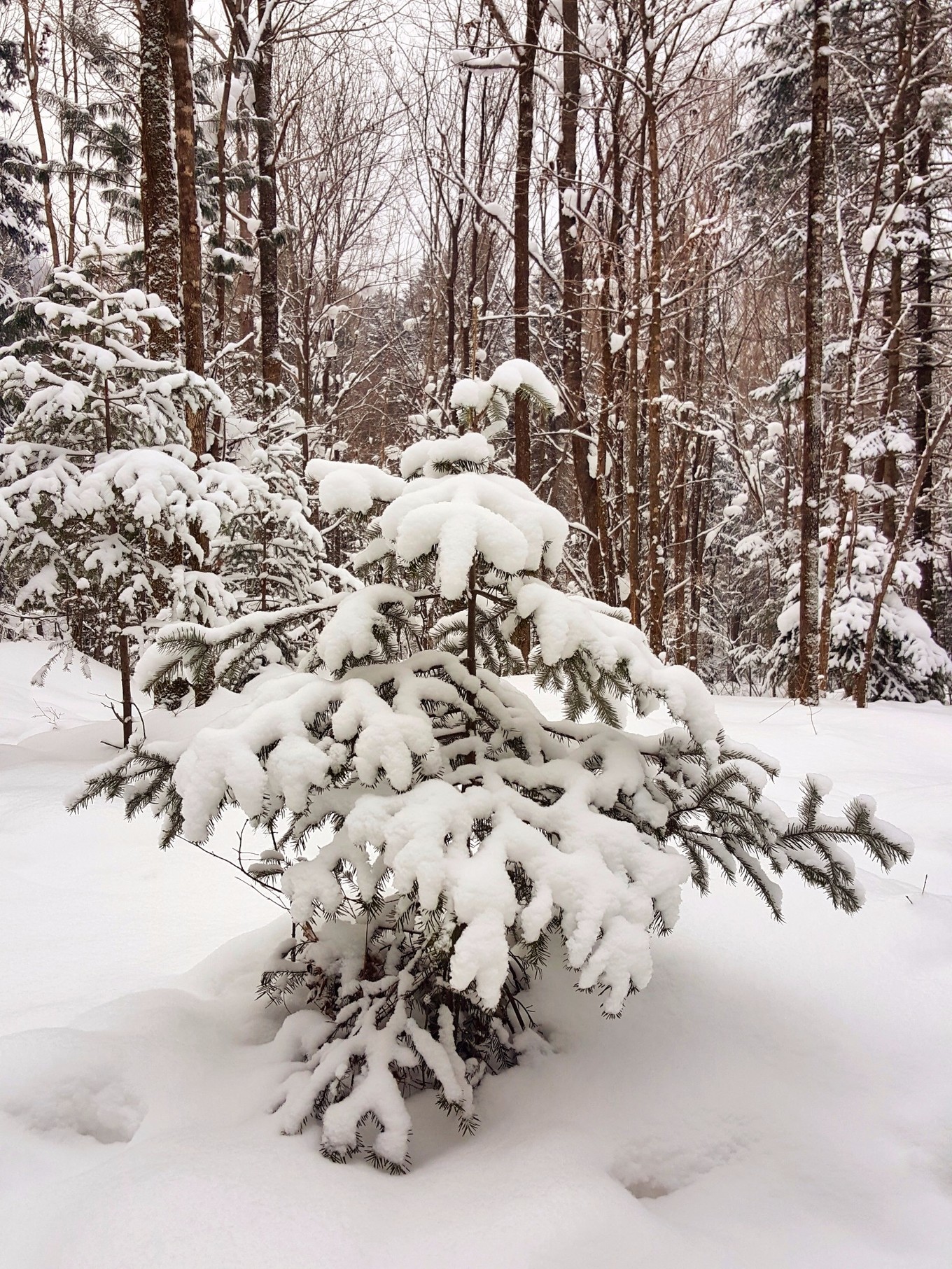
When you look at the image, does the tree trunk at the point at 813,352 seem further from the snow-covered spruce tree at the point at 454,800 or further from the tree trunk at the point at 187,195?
the snow-covered spruce tree at the point at 454,800

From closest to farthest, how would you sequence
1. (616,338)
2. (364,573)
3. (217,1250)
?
1. (217,1250)
2. (364,573)
3. (616,338)

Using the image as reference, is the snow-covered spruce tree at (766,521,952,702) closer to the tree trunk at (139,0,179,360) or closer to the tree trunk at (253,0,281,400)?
the tree trunk at (253,0,281,400)

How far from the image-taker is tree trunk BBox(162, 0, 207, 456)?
20.0 feet

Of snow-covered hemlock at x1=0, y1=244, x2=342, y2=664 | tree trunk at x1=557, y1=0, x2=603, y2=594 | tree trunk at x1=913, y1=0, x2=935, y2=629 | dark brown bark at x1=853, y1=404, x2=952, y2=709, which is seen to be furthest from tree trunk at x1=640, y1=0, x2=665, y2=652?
tree trunk at x1=913, y1=0, x2=935, y2=629

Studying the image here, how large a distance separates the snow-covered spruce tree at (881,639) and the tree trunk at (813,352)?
2.56 m

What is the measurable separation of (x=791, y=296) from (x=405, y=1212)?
16.1 metres

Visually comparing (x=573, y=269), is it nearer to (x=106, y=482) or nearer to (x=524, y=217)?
(x=524, y=217)

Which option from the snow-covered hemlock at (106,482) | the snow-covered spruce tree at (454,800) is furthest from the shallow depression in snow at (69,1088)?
the snow-covered hemlock at (106,482)

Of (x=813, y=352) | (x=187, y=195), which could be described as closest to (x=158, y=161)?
(x=187, y=195)

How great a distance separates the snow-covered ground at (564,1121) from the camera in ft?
4.34

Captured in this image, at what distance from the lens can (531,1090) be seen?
5.95 ft

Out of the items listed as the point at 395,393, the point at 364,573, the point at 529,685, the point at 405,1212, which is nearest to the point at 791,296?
the point at 395,393

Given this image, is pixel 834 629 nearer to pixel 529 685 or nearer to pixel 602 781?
pixel 529 685

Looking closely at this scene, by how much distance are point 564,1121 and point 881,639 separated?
1063 cm
